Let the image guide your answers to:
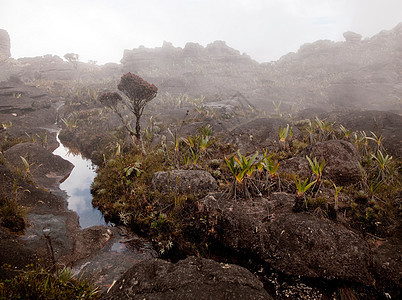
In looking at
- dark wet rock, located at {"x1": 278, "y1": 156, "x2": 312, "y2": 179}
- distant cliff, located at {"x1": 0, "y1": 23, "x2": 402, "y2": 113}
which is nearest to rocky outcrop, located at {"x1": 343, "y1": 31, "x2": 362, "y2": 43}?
distant cliff, located at {"x1": 0, "y1": 23, "x2": 402, "y2": 113}

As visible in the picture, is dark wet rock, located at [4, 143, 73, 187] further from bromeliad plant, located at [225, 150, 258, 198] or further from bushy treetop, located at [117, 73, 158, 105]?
bromeliad plant, located at [225, 150, 258, 198]

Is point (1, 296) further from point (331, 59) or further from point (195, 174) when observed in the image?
point (331, 59)

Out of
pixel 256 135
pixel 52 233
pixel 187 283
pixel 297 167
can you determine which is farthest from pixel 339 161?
pixel 52 233

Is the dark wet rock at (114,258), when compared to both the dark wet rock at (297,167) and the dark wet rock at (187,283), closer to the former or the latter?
the dark wet rock at (187,283)

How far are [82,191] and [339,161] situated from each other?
1248cm

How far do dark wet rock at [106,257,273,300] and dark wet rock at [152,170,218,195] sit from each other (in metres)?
3.49

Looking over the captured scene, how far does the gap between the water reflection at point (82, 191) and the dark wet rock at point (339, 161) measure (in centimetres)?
963

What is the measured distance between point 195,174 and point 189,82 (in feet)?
144

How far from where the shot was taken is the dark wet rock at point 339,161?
7.56 metres

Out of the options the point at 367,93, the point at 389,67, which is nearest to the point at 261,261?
the point at 367,93

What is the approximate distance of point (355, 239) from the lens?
15.4 ft

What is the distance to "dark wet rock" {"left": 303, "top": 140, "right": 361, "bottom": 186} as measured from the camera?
7559 millimetres

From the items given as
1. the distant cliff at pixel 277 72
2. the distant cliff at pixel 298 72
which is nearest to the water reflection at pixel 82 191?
the distant cliff at pixel 277 72

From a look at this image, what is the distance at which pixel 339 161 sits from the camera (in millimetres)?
7816
